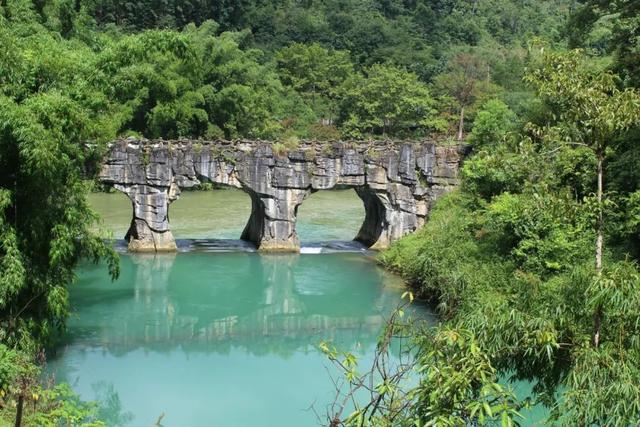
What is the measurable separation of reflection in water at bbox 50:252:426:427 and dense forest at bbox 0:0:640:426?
1232mm

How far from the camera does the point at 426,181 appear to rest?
22312 mm

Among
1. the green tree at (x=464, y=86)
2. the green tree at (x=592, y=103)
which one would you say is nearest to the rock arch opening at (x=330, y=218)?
the green tree at (x=464, y=86)

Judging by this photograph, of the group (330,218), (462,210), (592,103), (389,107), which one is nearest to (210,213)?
(330,218)

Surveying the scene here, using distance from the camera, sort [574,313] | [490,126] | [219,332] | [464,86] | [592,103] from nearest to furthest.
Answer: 1. [574,313]
2. [592,103]
3. [219,332]
4. [490,126]
5. [464,86]

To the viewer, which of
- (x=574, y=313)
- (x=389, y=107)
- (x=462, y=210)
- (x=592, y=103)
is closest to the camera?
(x=574, y=313)

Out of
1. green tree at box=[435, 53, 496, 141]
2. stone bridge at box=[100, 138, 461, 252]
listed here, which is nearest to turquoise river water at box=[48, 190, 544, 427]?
stone bridge at box=[100, 138, 461, 252]

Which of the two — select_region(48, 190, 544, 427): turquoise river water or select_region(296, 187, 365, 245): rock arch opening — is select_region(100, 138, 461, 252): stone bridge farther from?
select_region(296, 187, 365, 245): rock arch opening

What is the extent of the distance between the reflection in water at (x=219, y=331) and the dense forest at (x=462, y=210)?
123cm

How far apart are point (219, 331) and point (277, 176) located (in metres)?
7.23

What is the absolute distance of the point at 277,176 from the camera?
21.5 m

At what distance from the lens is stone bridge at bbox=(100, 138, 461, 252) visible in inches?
825

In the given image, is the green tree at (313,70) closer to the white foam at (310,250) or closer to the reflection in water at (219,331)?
the white foam at (310,250)

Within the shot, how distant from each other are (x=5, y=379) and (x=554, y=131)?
247 inches

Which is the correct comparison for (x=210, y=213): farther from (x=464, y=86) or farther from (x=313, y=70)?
(x=313, y=70)
